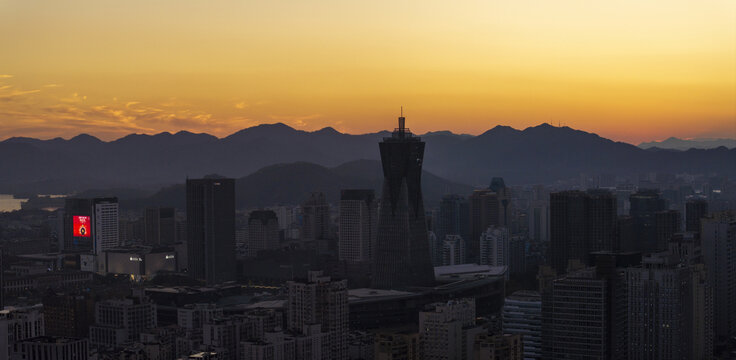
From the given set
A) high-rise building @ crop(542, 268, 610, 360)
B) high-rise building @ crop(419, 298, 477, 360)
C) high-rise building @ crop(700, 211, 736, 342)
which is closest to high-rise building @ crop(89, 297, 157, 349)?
high-rise building @ crop(419, 298, 477, 360)

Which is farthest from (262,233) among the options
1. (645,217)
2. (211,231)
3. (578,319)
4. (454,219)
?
(578,319)

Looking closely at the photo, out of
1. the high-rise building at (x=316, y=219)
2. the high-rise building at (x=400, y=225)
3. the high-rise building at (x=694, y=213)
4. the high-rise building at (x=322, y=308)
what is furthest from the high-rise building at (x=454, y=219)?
the high-rise building at (x=322, y=308)

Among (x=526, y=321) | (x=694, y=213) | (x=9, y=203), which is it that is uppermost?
(x=9, y=203)

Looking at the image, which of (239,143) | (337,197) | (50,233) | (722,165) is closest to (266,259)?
(50,233)

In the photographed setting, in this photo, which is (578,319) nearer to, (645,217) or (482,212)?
(645,217)

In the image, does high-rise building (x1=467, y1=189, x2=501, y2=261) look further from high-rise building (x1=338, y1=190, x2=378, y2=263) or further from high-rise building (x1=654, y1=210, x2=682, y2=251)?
high-rise building (x1=654, y1=210, x2=682, y2=251)

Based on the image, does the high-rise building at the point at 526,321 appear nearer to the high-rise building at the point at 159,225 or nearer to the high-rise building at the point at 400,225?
the high-rise building at the point at 400,225
